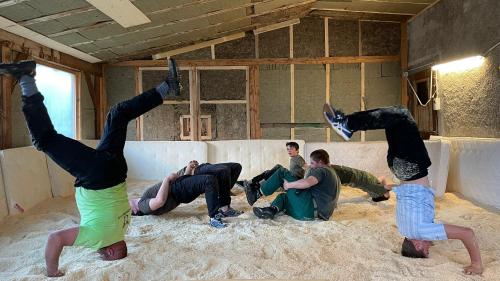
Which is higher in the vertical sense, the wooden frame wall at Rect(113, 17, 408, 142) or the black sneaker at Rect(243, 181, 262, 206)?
the wooden frame wall at Rect(113, 17, 408, 142)

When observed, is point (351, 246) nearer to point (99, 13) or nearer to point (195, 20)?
point (99, 13)

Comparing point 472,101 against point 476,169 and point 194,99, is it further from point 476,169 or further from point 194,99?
point 194,99

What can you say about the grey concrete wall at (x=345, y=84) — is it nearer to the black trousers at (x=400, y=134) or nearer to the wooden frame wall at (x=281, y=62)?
the wooden frame wall at (x=281, y=62)

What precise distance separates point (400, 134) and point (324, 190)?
1252 mm

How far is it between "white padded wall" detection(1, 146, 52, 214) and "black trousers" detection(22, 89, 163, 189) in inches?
68.3

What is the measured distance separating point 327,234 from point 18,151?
318 cm

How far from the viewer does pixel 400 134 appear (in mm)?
2502

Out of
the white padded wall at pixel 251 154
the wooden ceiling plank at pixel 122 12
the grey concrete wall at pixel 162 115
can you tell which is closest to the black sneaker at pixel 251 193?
the white padded wall at pixel 251 154

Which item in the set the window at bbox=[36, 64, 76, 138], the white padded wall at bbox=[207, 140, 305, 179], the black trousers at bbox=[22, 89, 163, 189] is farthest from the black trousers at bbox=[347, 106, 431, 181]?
the window at bbox=[36, 64, 76, 138]

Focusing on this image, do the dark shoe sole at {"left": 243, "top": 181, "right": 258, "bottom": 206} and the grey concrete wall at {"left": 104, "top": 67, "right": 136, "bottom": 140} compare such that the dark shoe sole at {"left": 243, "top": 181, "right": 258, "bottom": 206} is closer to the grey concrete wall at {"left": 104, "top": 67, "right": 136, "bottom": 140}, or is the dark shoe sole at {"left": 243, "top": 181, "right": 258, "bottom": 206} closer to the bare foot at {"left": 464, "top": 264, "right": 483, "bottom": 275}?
the bare foot at {"left": 464, "top": 264, "right": 483, "bottom": 275}

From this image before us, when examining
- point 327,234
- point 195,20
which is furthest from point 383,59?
point 327,234

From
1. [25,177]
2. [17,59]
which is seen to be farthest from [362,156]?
[17,59]

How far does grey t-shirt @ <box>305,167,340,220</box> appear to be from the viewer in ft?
11.8

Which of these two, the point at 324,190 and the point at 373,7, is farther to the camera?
the point at 373,7
